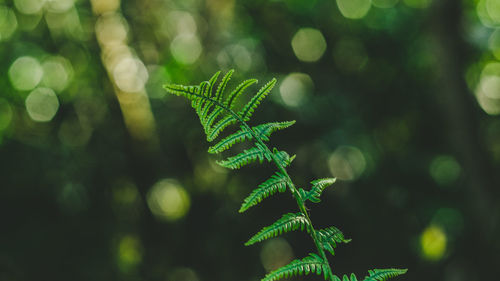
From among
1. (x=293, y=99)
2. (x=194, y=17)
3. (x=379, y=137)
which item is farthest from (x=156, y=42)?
(x=379, y=137)

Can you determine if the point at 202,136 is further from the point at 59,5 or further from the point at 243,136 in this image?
the point at 243,136

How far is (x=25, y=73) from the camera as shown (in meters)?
5.33

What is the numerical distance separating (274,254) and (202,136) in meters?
1.49

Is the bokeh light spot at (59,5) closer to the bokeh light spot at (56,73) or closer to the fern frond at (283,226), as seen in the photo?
the bokeh light spot at (56,73)

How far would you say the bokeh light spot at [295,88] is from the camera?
4.51 metres

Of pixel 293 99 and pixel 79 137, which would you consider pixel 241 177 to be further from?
pixel 79 137

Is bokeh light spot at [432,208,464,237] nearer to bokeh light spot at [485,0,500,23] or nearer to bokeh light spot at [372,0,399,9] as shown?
bokeh light spot at [485,0,500,23]

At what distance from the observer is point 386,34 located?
4.93m

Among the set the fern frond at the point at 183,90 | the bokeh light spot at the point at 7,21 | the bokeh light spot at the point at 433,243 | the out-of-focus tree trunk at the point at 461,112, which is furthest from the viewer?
the bokeh light spot at the point at 7,21

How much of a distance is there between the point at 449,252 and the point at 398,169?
0.94 meters

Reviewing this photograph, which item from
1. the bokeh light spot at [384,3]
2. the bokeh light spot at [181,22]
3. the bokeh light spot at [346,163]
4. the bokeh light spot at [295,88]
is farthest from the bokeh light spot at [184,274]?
the bokeh light spot at [384,3]

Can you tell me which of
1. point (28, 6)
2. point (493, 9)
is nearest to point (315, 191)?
point (493, 9)

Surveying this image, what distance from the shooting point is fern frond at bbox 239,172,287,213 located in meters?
0.72

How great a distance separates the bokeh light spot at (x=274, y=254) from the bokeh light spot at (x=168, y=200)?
95 cm
